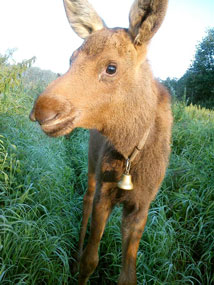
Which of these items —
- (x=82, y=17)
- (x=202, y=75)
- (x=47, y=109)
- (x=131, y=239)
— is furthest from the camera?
(x=202, y=75)

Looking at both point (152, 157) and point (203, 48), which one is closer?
point (152, 157)

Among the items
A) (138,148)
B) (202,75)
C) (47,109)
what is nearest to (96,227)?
(138,148)

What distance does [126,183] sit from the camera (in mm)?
1893

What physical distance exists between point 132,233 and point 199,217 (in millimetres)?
1554

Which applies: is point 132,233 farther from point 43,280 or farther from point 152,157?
point 43,280

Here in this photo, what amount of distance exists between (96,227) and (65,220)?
36.2 inches

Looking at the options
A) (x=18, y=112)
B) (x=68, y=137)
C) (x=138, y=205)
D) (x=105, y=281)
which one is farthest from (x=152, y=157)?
(x=68, y=137)

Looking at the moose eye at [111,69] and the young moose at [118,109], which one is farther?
the moose eye at [111,69]

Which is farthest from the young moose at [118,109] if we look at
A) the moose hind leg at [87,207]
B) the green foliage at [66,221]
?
the moose hind leg at [87,207]

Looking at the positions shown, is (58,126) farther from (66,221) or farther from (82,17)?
(66,221)

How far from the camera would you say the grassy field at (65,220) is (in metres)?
2.34

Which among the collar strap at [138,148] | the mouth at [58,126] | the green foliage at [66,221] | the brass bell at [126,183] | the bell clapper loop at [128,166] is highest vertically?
the mouth at [58,126]

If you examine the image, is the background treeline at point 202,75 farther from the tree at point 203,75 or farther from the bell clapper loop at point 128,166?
the bell clapper loop at point 128,166

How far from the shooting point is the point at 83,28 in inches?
84.7
